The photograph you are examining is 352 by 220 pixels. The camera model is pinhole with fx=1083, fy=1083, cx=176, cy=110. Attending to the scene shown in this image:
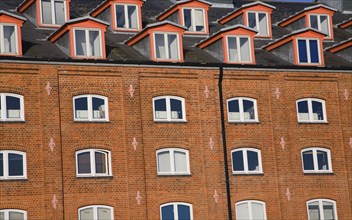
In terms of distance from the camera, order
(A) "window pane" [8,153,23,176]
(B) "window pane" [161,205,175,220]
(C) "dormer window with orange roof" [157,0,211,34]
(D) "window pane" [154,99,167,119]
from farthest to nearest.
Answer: (C) "dormer window with orange roof" [157,0,211,34] < (D) "window pane" [154,99,167,119] < (B) "window pane" [161,205,175,220] < (A) "window pane" [8,153,23,176]

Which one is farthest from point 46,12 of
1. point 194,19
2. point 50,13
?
point 194,19

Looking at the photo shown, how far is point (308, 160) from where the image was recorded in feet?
196

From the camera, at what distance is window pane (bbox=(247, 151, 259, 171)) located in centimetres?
5850

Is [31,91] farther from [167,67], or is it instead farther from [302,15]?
[302,15]

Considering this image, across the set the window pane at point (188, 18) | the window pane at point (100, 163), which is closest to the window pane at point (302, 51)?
the window pane at point (188, 18)

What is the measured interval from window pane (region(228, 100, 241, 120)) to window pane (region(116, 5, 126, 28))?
7821 millimetres

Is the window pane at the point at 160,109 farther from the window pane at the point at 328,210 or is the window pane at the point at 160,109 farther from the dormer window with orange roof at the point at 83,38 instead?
the window pane at the point at 328,210

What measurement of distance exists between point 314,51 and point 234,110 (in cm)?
658

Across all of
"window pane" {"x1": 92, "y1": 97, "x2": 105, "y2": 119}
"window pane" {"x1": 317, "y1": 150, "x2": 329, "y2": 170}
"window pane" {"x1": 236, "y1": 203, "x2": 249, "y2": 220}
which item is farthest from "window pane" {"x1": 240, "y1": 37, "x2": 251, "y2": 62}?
"window pane" {"x1": 92, "y1": 97, "x2": 105, "y2": 119}

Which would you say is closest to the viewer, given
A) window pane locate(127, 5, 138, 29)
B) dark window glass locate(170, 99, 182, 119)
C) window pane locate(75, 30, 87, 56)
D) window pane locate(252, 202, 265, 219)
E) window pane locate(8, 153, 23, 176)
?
window pane locate(8, 153, 23, 176)

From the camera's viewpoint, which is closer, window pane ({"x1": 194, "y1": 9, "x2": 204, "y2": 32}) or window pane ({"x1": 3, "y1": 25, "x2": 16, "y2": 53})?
window pane ({"x1": 3, "y1": 25, "x2": 16, "y2": 53})

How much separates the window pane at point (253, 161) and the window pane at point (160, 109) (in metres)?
5.22

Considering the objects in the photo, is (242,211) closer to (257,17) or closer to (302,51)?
(302,51)

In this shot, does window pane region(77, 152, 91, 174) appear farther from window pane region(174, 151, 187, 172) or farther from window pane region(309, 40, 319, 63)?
window pane region(309, 40, 319, 63)
